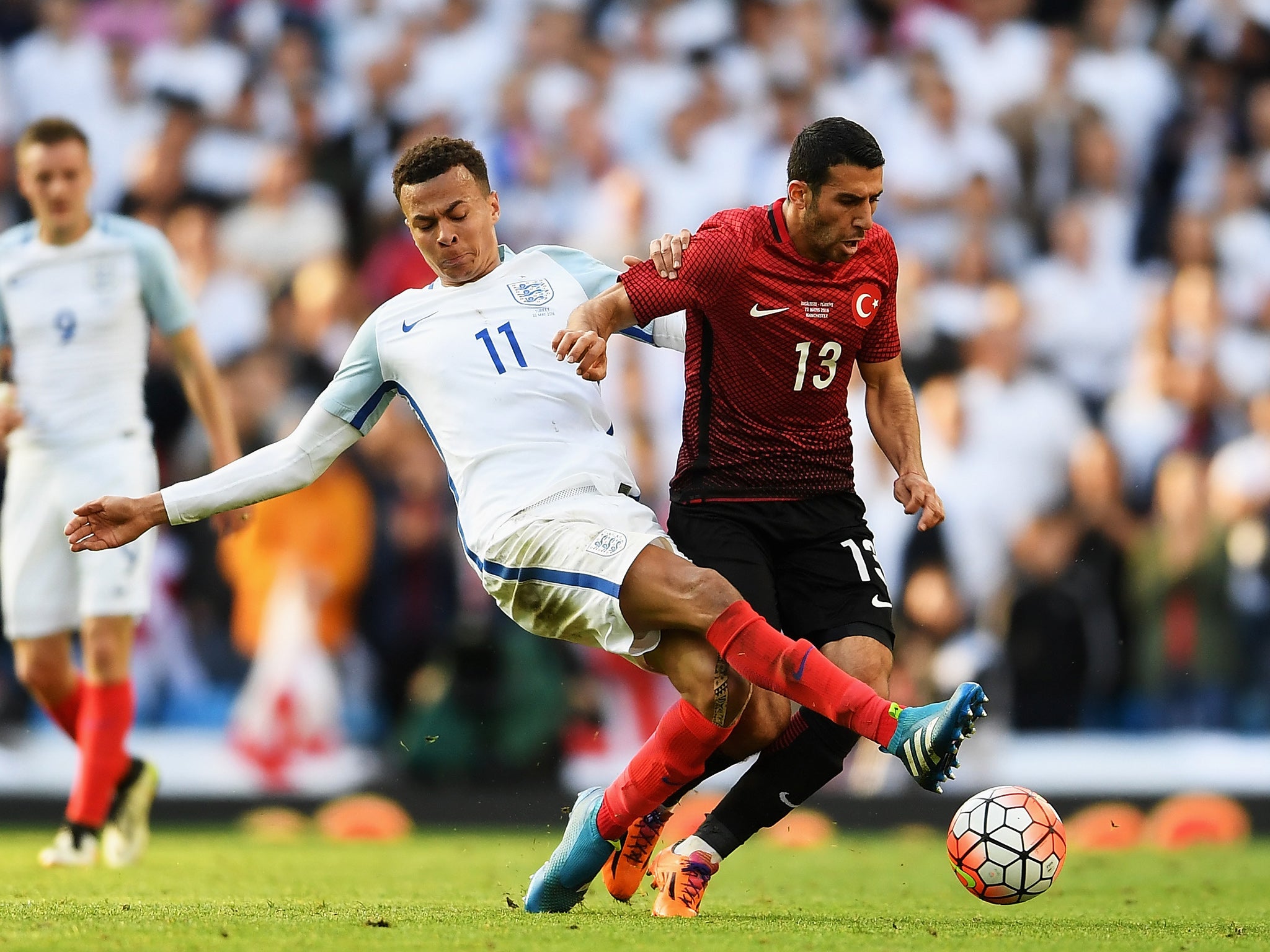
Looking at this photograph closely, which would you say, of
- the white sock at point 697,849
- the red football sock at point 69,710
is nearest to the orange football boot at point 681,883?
the white sock at point 697,849

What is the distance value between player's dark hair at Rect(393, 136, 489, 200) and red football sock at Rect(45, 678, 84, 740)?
12.1 ft

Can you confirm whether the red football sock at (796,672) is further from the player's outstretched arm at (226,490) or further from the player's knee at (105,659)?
the player's knee at (105,659)

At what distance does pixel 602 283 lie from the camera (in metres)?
6.41

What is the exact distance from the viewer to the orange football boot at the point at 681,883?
5.91 m

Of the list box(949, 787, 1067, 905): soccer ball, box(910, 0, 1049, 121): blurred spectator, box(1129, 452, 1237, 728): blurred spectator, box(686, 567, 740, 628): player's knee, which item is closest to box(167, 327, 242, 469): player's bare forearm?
box(686, 567, 740, 628): player's knee

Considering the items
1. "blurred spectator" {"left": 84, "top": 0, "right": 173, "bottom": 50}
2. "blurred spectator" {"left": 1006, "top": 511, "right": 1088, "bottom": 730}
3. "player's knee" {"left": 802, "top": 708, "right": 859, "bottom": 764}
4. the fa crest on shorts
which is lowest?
"blurred spectator" {"left": 1006, "top": 511, "right": 1088, "bottom": 730}

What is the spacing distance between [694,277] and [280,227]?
789 centimetres

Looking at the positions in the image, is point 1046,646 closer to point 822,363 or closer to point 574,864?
point 822,363

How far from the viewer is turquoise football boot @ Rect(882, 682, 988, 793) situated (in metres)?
4.93

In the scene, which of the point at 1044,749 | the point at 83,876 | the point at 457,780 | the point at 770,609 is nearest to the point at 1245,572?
the point at 1044,749

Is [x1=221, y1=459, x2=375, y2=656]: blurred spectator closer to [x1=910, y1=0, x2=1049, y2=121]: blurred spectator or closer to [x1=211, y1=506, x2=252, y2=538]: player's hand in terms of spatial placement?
[x1=211, y1=506, x2=252, y2=538]: player's hand

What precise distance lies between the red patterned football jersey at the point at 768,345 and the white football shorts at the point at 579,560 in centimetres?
46

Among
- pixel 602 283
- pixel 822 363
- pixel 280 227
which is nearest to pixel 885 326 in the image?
pixel 822 363

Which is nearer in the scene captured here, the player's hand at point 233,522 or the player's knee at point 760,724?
the player's knee at point 760,724
